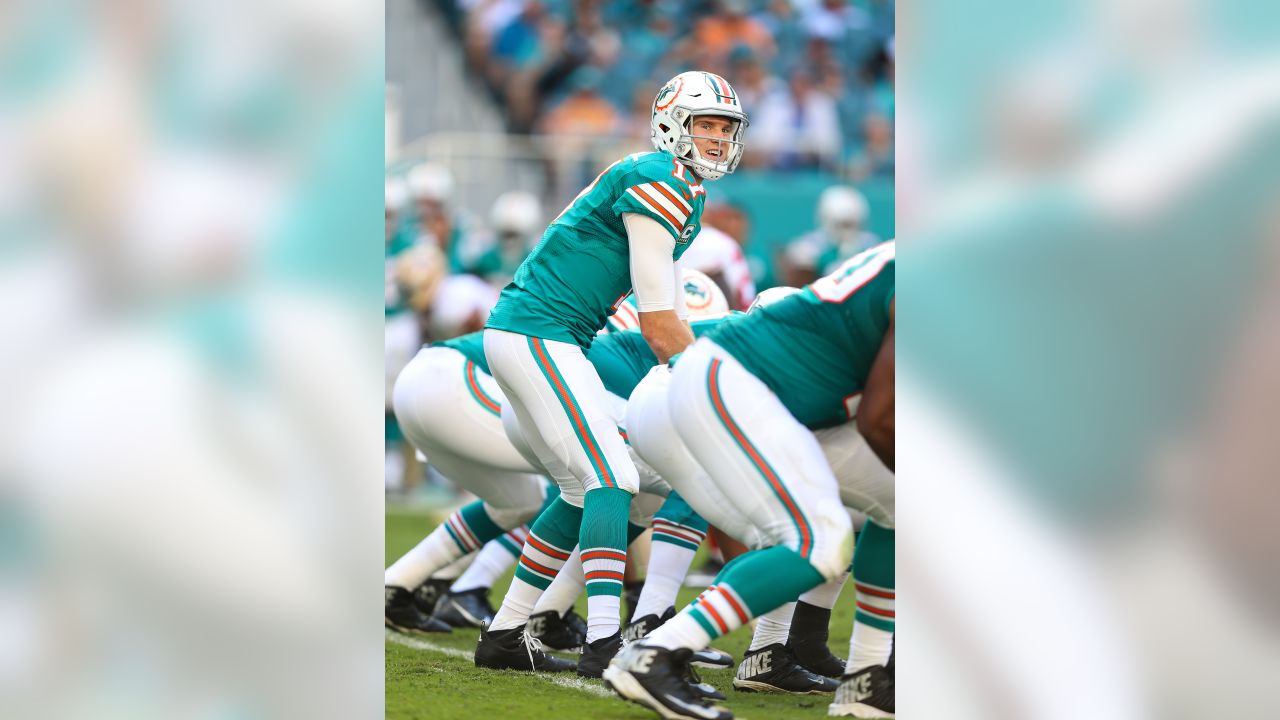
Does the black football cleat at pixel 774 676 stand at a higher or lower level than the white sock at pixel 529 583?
lower

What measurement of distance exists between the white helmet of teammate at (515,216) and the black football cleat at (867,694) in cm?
801

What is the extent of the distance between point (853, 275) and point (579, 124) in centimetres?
1105

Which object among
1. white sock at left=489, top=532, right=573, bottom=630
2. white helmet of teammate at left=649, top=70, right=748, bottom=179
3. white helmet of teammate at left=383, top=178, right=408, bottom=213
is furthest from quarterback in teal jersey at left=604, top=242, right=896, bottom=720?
white helmet of teammate at left=383, top=178, right=408, bottom=213

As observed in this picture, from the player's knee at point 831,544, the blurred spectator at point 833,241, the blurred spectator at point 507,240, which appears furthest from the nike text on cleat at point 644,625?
the blurred spectator at point 507,240

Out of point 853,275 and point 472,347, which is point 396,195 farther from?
point 853,275

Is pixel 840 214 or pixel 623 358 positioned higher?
pixel 840 214

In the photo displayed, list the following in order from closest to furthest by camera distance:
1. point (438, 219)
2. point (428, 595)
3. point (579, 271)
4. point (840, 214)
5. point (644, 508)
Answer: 1. point (579, 271)
2. point (644, 508)
3. point (428, 595)
4. point (840, 214)
5. point (438, 219)

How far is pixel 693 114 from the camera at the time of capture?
5000mm

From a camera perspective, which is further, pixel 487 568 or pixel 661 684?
pixel 487 568

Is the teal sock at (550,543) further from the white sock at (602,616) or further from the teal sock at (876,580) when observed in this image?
the teal sock at (876,580)

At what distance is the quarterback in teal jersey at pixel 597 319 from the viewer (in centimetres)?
480

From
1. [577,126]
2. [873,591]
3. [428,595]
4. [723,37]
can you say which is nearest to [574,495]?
[873,591]

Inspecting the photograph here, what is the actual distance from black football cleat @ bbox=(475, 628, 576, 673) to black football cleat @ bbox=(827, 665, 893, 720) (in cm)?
114
